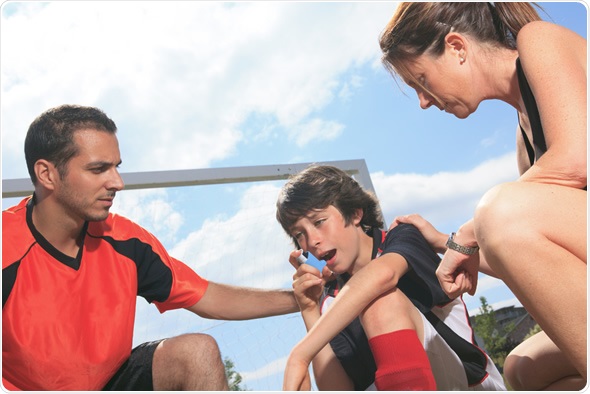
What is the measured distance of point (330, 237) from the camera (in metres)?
1.99

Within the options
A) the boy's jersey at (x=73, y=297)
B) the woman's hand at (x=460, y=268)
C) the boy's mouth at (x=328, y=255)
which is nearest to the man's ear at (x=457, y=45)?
the woman's hand at (x=460, y=268)

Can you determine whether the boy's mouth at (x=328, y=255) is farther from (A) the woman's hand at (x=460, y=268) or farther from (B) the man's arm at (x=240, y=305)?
(A) the woman's hand at (x=460, y=268)

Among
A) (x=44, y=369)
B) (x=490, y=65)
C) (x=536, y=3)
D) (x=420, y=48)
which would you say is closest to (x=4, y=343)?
(x=44, y=369)

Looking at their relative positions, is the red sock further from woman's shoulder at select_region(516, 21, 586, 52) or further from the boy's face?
woman's shoulder at select_region(516, 21, 586, 52)

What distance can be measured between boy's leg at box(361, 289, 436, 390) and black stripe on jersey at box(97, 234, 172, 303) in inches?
29.0

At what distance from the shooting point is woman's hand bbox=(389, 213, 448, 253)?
1.82m

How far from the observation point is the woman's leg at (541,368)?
5.09 ft

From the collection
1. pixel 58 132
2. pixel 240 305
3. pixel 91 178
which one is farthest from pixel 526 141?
pixel 58 132

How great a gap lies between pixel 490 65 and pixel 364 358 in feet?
3.07

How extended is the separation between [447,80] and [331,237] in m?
0.72

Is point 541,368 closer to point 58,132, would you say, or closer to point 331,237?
point 331,237

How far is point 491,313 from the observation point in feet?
38.7

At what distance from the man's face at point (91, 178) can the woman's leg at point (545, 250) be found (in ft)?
4.14

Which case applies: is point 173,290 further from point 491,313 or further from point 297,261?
point 491,313
